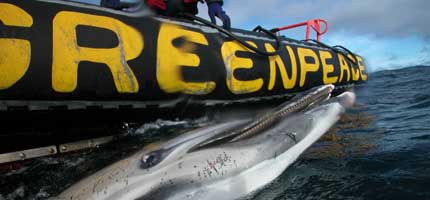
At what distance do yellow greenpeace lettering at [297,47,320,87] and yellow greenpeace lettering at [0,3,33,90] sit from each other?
334 cm

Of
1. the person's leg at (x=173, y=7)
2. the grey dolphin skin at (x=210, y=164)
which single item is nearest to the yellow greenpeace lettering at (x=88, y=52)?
the grey dolphin skin at (x=210, y=164)

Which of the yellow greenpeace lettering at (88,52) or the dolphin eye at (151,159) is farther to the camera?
the yellow greenpeace lettering at (88,52)

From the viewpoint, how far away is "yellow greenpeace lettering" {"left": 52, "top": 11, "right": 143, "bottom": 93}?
9.25 ft

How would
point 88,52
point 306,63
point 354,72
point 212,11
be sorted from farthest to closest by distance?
point 354,72 < point 306,63 < point 212,11 < point 88,52

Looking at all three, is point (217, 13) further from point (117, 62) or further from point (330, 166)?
point (330, 166)

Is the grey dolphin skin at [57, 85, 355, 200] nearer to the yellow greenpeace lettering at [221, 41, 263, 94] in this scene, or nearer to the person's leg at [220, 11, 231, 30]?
the yellow greenpeace lettering at [221, 41, 263, 94]

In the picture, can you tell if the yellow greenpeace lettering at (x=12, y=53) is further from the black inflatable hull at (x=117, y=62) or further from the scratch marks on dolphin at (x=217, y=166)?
the scratch marks on dolphin at (x=217, y=166)

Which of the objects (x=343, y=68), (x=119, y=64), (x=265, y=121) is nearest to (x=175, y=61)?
(x=119, y=64)

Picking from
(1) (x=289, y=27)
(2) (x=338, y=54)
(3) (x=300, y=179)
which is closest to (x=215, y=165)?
(3) (x=300, y=179)

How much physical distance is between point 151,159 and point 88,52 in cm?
107

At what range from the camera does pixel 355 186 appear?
2.45 metres

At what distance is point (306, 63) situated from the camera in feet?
17.3

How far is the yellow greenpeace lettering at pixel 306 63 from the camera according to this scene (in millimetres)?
5121

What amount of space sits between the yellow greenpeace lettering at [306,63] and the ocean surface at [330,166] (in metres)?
0.96
